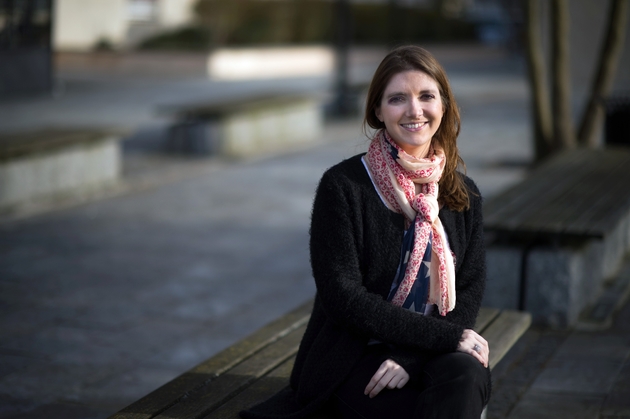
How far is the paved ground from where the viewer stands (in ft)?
14.1

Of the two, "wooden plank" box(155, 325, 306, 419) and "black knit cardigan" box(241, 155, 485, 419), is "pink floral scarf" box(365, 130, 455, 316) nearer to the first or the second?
"black knit cardigan" box(241, 155, 485, 419)

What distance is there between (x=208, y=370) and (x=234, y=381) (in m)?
0.14

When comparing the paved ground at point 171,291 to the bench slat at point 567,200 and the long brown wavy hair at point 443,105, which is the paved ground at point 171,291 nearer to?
the bench slat at point 567,200

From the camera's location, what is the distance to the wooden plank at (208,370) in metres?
2.79

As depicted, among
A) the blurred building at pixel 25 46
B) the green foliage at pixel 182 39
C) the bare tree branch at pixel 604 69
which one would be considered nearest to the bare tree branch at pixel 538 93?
the bare tree branch at pixel 604 69

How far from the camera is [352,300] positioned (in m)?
2.70

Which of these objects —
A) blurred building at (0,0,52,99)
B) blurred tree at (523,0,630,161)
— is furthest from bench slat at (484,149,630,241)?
blurred building at (0,0,52,99)

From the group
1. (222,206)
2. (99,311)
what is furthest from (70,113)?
(99,311)

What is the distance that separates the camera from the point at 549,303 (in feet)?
17.0

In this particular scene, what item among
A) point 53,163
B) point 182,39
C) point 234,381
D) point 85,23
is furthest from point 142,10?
point 234,381

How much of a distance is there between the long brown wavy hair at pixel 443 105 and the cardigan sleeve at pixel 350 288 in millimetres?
305

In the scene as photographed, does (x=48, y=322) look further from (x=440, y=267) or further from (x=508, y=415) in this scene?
(x=440, y=267)

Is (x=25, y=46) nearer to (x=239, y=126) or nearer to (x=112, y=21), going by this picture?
(x=239, y=126)

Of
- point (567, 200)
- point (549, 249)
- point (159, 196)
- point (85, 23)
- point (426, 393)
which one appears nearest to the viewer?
point (426, 393)
